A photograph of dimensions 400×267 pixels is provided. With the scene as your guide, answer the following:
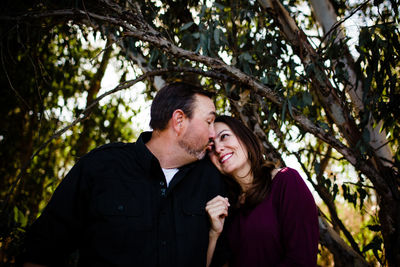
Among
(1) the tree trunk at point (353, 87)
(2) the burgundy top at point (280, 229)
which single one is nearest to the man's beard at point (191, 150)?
(2) the burgundy top at point (280, 229)

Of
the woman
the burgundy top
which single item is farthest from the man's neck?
the burgundy top

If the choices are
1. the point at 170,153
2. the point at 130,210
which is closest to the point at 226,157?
the point at 170,153

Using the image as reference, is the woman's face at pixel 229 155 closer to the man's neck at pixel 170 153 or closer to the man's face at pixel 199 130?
the man's face at pixel 199 130

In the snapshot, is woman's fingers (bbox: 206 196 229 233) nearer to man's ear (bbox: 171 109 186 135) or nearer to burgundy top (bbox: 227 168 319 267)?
burgundy top (bbox: 227 168 319 267)

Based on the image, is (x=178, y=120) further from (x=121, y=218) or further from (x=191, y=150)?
(x=121, y=218)

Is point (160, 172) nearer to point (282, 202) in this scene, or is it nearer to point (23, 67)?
point (282, 202)

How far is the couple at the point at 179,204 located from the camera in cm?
147

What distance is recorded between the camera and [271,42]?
279 cm

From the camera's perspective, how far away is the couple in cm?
147

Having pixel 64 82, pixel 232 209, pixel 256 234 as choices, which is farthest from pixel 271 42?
pixel 64 82

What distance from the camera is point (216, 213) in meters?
1.66

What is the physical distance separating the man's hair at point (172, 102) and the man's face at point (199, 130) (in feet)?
0.14

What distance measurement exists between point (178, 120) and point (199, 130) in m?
0.16

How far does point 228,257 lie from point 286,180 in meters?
0.58
